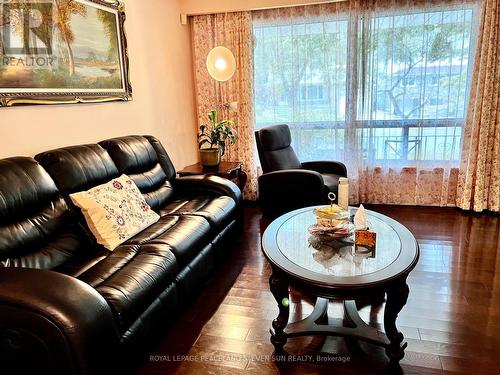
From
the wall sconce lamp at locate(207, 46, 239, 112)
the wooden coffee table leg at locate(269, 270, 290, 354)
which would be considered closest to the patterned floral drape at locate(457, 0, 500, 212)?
the wall sconce lamp at locate(207, 46, 239, 112)

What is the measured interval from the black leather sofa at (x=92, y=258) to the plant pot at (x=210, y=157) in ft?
1.89

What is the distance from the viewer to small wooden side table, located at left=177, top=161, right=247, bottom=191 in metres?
3.54

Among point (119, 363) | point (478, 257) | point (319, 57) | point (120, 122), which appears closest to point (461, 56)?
point (319, 57)

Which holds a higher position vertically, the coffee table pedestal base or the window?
the window

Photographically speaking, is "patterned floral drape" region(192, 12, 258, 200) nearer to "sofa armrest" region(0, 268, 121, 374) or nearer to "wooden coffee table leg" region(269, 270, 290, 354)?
"wooden coffee table leg" region(269, 270, 290, 354)

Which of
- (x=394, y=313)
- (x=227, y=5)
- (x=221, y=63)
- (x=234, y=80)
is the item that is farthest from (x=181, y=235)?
(x=227, y=5)

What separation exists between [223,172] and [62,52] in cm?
168

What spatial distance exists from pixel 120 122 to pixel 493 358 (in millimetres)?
3024

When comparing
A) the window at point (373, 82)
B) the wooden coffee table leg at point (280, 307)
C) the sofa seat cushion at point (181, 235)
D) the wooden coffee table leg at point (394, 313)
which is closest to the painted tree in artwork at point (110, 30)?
the sofa seat cushion at point (181, 235)

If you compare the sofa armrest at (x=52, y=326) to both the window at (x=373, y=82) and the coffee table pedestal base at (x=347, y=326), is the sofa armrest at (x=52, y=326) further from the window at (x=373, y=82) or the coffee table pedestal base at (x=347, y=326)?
the window at (x=373, y=82)

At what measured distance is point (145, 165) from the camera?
9.67 ft

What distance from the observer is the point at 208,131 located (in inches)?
171

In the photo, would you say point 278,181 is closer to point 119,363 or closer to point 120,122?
point 120,122

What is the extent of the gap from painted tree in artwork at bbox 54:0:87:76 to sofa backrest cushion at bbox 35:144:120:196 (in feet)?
1.99
